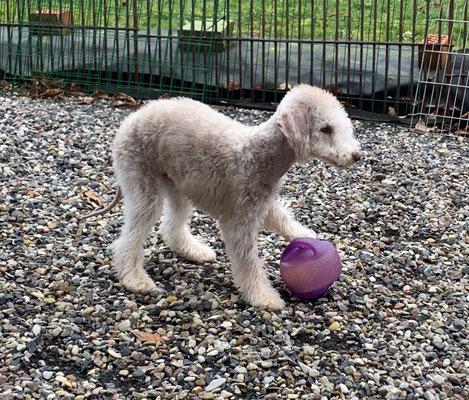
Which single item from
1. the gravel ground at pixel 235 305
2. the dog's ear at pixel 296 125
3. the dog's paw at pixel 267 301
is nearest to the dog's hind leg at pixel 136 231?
the gravel ground at pixel 235 305

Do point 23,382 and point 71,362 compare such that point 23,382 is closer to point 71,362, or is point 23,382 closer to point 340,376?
point 71,362

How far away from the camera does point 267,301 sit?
4.52 metres

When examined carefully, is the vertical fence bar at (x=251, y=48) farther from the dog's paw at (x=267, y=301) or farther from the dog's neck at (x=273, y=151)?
the dog's paw at (x=267, y=301)

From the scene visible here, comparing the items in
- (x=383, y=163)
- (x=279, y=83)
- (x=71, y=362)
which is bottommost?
(x=71, y=362)

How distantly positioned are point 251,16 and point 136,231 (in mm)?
4713

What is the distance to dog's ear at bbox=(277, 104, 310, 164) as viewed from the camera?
13.9ft

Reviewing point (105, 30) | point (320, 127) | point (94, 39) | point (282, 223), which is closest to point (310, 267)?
point (282, 223)

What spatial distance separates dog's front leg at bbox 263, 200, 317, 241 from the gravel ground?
0.33 m

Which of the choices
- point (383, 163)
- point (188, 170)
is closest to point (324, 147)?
point (188, 170)

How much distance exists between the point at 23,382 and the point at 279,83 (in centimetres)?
598

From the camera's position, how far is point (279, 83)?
29.6 ft

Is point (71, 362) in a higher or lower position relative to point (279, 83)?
lower

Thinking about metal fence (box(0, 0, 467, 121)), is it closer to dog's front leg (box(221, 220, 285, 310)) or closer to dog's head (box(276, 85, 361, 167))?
dog's head (box(276, 85, 361, 167))

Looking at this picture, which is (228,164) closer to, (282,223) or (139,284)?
(282,223)
